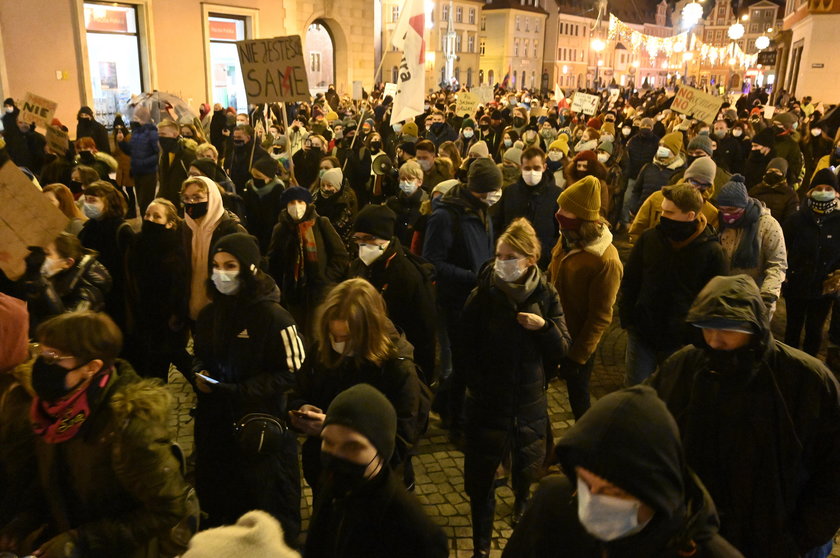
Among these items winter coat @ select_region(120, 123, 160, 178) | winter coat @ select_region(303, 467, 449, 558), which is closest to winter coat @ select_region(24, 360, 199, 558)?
winter coat @ select_region(303, 467, 449, 558)

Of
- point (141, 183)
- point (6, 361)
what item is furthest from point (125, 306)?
point (141, 183)

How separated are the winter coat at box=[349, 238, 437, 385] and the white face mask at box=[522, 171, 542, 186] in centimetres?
229

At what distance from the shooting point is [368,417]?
2.38 m

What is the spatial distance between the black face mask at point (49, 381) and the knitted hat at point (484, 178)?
3323mm

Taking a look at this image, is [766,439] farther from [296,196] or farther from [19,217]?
[296,196]

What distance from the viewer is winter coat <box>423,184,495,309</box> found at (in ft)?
17.0

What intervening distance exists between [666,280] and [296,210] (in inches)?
110

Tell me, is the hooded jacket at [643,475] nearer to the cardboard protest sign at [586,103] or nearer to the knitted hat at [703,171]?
the knitted hat at [703,171]

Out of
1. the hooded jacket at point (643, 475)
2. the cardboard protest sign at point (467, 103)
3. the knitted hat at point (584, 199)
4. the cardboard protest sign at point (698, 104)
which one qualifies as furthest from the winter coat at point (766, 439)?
the cardboard protest sign at point (467, 103)

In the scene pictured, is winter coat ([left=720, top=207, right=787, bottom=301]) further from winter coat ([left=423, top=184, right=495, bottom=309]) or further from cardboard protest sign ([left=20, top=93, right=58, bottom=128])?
cardboard protest sign ([left=20, top=93, right=58, bottom=128])

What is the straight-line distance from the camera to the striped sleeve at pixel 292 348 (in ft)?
11.9

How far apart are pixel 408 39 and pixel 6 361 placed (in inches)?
262

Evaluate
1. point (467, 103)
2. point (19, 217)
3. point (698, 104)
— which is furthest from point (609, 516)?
point (467, 103)

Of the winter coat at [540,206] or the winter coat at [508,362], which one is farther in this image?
the winter coat at [540,206]
